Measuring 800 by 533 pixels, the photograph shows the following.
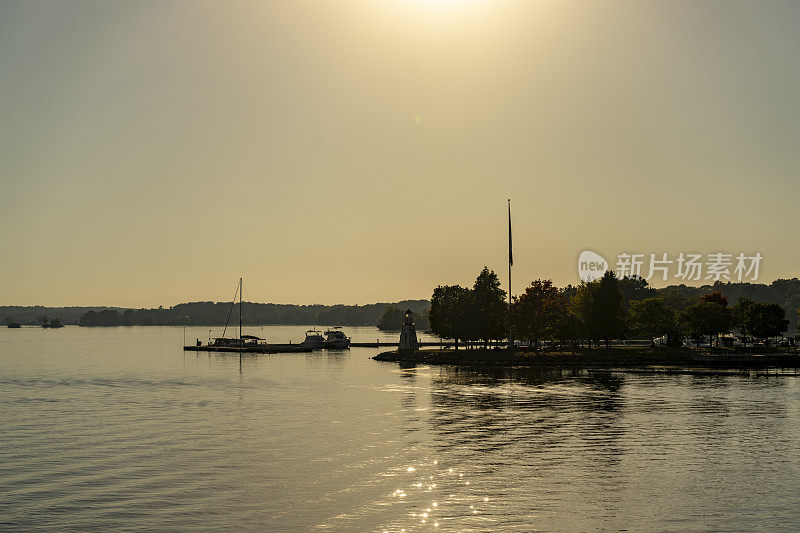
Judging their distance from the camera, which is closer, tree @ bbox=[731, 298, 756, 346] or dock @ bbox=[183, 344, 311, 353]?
tree @ bbox=[731, 298, 756, 346]

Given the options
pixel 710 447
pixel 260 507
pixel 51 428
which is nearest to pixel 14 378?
pixel 51 428

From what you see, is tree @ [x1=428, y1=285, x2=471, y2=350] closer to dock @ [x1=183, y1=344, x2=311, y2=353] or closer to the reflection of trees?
dock @ [x1=183, y1=344, x2=311, y2=353]

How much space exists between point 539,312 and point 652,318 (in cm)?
2750

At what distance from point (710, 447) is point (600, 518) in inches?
809

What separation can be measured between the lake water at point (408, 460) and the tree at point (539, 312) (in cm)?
5565

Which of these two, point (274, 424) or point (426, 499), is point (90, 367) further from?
point (426, 499)

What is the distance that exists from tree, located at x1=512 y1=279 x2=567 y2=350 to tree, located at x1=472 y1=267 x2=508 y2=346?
3957mm

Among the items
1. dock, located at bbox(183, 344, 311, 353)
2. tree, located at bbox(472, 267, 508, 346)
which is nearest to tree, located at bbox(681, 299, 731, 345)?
tree, located at bbox(472, 267, 508, 346)

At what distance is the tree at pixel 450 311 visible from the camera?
148 m

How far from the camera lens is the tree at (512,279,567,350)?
141 metres

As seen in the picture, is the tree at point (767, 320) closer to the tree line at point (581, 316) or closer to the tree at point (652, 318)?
the tree line at point (581, 316)

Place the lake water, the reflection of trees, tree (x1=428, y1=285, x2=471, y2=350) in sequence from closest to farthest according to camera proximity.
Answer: the lake water, the reflection of trees, tree (x1=428, y1=285, x2=471, y2=350)

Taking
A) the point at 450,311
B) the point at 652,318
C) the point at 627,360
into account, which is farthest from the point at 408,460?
the point at 652,318

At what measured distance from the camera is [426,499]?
33531 millimetres
